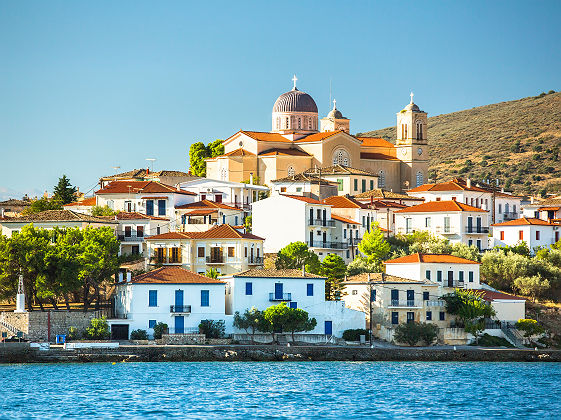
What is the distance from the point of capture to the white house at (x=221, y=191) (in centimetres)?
8319

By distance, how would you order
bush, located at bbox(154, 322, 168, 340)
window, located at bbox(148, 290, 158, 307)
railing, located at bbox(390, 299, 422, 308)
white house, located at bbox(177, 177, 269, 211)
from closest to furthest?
bush, located at bbox(154, 322, 168, 340) < window, located at bbox(148, 290, 158, 307) < railing, located at bbox(390, 299, 422, 308) < white house, located at bbox(177, 177, 269, 211)

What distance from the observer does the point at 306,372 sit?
53156mm

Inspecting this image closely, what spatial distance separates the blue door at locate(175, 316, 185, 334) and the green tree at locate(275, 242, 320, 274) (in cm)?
1061

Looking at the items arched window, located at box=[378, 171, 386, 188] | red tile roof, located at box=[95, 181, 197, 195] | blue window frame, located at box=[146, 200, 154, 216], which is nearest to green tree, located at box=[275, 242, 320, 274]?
blue window frame, located at box=[146, 200, 154, 216]

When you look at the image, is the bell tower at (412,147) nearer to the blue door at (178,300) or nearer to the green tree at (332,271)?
the green tree at (332,271)

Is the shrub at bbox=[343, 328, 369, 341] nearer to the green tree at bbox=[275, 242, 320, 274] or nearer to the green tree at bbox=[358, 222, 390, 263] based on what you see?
the green tree at bbox=[275, 242, 320, 274]

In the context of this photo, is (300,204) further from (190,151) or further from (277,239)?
(190,151)

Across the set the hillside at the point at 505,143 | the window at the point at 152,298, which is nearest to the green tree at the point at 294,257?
the window at the point at 152,298

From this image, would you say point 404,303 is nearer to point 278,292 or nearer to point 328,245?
point 278,292

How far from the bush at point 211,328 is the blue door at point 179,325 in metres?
0.93

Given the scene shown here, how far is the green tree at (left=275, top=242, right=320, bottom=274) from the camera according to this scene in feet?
223

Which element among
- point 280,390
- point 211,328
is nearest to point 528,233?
point 211,328

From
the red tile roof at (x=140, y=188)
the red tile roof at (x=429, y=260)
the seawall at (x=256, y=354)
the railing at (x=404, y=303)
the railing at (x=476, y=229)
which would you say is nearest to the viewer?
the seawall at (x=256, y=354)

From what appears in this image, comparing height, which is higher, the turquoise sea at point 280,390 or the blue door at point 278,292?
the blue door at point 278,292
